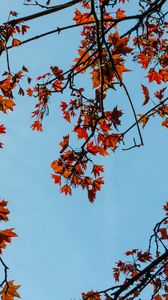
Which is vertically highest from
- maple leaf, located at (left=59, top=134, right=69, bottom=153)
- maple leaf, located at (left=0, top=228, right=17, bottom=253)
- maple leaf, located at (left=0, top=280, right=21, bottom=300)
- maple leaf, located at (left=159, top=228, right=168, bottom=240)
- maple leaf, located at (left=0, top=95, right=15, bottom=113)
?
maple leaf, located at (left=0, top=95, right=15, bottom=113)

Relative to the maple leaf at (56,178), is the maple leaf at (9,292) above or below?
below

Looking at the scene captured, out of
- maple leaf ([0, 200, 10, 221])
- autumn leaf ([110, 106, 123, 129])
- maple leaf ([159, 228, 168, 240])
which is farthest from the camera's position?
maple leaf ([159, 228, 168, 240])

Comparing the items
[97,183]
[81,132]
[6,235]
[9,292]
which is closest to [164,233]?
[97,183]

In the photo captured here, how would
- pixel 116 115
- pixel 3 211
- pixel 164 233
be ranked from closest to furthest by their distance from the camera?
pixel 3 211, pixel 116 115, pixel 164 233

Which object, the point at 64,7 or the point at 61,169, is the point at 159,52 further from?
the point at 64,7

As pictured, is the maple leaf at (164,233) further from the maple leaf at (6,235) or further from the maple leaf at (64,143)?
the maple leaf at (6,235)

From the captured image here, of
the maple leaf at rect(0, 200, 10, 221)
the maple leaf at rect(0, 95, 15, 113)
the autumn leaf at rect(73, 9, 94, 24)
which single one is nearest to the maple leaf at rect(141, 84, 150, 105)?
the autumn leaf at rect(73, 9, 94, 24)

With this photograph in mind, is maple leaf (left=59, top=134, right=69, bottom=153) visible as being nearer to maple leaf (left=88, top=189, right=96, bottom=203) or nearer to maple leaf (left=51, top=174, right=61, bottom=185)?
maple leaf (left=51, top=174, right=61, bottom=185)

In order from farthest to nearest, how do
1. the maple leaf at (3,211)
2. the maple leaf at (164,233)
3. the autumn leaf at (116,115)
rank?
the maple leaf at (164,233) < the autumn leaf at (116,115) < the maple leaf at (3,211)

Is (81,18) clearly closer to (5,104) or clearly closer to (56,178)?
(5,104)

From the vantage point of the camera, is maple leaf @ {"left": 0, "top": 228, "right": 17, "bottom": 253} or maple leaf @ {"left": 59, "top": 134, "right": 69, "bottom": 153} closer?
maple leaf @ {"left": 0, "top": 228, "right": 17, "bottom": 253}

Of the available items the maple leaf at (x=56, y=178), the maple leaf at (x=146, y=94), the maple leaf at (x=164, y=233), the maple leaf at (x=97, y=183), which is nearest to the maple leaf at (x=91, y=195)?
the maple leaf at (x=97, y=183)

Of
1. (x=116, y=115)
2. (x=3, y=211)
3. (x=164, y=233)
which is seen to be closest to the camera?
(x=3, y=211)

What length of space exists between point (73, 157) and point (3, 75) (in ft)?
4.14
